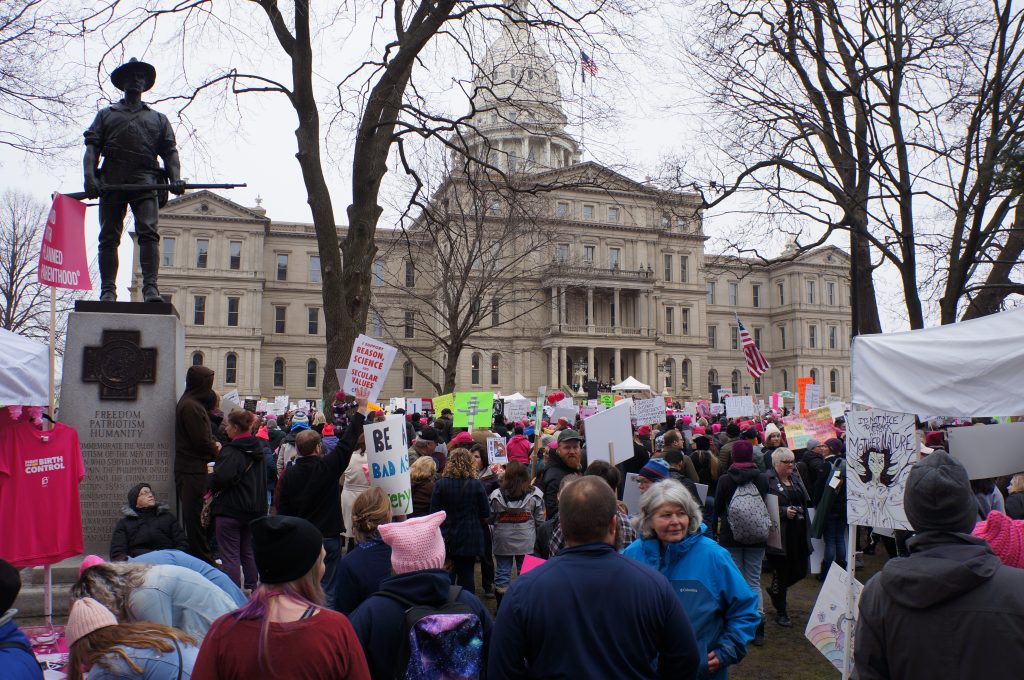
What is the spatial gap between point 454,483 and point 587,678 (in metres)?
4.84

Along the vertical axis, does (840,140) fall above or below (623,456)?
above

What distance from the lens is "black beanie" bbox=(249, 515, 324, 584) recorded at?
8.11 feet

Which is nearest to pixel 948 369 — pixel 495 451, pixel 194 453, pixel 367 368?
pixel 367 368

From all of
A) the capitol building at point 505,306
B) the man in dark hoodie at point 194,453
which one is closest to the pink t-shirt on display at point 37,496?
the man in dark hoodie at point 194,453

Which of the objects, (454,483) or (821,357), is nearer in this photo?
(454,483)

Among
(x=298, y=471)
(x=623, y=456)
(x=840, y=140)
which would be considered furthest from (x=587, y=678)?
(x=840, y=140)

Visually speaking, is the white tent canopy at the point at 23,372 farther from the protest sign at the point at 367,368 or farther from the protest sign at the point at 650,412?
the protest sign at the point at 650,412

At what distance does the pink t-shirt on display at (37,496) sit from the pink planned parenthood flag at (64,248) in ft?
4.47

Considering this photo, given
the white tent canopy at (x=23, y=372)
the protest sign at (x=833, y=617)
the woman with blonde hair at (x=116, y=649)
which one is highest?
the white tent canopy at (x=23, y=372)

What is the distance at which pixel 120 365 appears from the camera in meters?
7.22

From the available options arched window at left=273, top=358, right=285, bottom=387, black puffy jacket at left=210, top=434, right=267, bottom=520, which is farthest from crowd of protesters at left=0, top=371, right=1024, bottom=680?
Result: arched window at left=273, top=358, right=285, bottom=387

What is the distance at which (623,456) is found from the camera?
8.58 metres

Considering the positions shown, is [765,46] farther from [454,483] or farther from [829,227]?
[454,483]

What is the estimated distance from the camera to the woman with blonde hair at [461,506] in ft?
24.1
